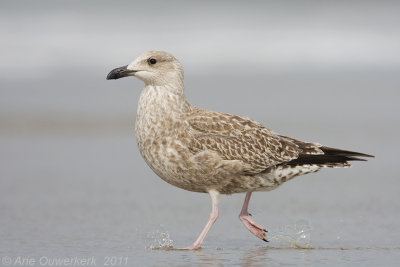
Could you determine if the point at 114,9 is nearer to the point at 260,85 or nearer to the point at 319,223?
the point at 260,85

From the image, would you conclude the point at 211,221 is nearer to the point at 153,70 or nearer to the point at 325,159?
the point at 325,159

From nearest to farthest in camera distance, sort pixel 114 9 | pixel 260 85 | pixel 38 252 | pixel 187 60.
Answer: pixel 38 252, pixel 260 85, pixel 187 60, pixel 114 9

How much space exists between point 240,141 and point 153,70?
109cm

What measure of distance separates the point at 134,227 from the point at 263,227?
1285 mm

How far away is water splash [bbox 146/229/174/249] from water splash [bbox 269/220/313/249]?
0.98 m

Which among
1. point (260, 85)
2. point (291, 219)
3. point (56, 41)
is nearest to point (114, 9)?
point (56, 41)

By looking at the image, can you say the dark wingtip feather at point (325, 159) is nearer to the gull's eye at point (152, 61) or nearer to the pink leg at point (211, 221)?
the pink leg at point (211, 221)

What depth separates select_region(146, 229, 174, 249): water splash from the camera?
7125 millimetres

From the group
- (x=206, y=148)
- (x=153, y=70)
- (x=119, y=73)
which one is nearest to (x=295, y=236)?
(x=206, y=148)

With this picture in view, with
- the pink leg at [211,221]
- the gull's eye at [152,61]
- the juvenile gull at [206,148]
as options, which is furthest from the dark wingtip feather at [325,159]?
the gull's eye at [152,61]

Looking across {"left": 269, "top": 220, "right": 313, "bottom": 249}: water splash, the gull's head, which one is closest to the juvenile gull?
the gull's head

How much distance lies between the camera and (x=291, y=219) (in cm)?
845

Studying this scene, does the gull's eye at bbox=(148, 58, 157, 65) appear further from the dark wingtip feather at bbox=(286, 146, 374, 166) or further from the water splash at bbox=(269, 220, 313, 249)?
the water splash at bbox=(269, 220, 313, 249)

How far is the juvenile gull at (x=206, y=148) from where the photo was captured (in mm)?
7340
